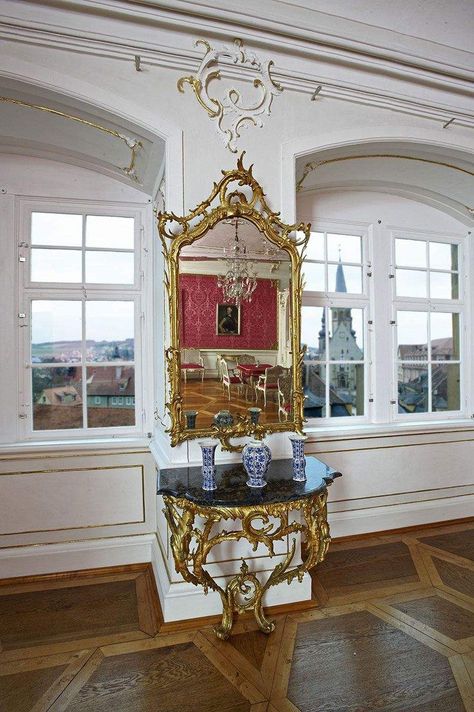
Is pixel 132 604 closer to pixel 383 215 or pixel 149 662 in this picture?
pixel 149 662

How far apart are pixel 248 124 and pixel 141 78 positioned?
0.65 m

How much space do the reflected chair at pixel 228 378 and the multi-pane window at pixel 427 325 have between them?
196cm

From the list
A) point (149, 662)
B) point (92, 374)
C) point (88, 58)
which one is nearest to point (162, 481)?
point (149, 662)

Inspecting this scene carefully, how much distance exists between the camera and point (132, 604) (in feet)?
8.05

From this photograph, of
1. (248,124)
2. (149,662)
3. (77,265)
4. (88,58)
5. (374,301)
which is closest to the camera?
(149,662)

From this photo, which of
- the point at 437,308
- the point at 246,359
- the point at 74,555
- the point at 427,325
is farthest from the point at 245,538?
the point at 437,308

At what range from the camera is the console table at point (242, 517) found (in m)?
1.89

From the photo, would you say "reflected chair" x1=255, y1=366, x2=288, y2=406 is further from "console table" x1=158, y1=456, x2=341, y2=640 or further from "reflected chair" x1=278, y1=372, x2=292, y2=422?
"console table" x1=158, y1=456, x2=341, y2=640

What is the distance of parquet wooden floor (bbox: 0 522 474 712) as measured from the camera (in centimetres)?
175

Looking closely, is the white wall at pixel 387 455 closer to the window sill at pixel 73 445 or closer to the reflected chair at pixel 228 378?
the reflected chair at pixel 228 378

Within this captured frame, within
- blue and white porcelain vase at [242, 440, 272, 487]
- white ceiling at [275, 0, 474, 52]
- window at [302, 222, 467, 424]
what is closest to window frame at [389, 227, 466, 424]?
window at [302, 222, 467, 424]

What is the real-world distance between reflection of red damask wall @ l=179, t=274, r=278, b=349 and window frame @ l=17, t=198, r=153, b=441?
904 millimetres

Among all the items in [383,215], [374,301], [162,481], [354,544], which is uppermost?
[383,215]

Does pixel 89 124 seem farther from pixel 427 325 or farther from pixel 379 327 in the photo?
pixel 427 325
